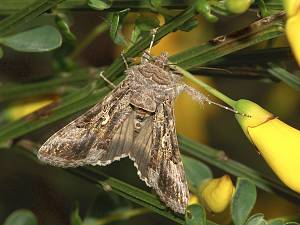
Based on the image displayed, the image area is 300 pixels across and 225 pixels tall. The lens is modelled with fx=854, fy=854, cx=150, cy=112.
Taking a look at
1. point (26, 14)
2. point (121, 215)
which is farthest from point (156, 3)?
point (121, 215)

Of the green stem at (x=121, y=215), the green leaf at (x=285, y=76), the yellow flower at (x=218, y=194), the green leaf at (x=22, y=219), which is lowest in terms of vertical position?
the green stem at (x=121, y=215)

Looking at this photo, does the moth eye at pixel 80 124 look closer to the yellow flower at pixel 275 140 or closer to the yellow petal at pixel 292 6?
the yellow flower at pixel 275 140

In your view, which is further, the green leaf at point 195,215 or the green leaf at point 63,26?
the green leaf at point 63,26

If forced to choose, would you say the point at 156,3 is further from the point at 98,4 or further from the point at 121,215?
the point at 121,215

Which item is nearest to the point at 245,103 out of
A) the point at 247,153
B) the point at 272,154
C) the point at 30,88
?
the point at 272,154

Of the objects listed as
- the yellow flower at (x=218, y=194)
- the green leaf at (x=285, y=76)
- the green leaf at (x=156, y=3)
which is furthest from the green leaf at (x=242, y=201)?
the green leaf at (x=156, y=3)

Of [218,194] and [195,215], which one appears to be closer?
[195,215]

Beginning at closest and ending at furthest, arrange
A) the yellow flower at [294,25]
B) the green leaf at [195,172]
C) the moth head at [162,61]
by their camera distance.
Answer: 1. the yellow flower at [294,25]
2. the moth head at [162,61]
3. the green leaf at [195,172]
